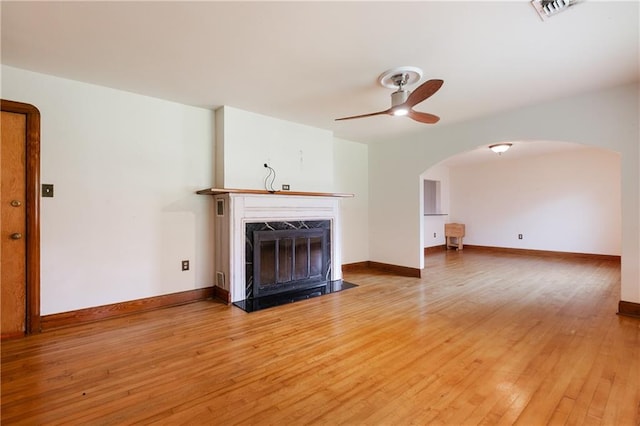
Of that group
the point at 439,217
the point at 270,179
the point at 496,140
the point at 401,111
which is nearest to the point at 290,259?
the point at 270,179

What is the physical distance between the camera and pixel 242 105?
3.53 metres

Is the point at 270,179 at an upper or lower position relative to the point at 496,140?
lower

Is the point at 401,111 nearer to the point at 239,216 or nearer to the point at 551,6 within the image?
the point at 551,6

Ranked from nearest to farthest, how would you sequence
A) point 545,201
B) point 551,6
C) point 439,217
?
point 551,6
point 545,201
point 439,217

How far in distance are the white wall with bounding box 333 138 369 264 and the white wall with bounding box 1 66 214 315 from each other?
7.36ft

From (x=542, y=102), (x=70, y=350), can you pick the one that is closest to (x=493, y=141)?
(x=542, y=102)

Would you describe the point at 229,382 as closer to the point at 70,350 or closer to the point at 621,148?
the point at 70,350

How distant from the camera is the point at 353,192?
209 inches

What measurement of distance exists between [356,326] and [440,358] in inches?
31.6

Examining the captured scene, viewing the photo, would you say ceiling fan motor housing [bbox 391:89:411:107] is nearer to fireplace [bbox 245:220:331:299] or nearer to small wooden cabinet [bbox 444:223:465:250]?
fireplace [bbox 245:220:331:299]

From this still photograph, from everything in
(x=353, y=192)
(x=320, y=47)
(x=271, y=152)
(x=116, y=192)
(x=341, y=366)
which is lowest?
(x=341, y=366)

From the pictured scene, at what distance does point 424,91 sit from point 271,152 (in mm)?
2181

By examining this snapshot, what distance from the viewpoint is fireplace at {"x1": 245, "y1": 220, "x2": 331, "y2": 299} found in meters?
3.58

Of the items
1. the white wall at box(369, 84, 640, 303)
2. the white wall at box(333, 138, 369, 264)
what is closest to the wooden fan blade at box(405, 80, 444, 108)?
the white wall at box(369, 84, 640, 303)
